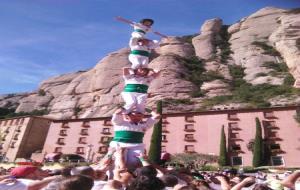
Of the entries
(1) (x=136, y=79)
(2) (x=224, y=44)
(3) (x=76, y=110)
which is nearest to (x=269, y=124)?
(1) (x=136, y=79)

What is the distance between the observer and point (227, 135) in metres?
39.2

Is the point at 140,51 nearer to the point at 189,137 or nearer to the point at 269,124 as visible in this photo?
the point at 189,137

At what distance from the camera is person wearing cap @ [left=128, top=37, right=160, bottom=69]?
1381cm

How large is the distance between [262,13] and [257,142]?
57478mm

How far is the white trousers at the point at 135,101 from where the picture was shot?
12.4 m

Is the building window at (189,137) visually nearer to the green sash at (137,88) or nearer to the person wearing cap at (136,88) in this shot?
the person wearing cap at (136,88)

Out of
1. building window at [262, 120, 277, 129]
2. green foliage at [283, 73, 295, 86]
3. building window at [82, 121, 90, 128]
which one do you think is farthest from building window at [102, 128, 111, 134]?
green foliage at [283, 73, 295, 86]

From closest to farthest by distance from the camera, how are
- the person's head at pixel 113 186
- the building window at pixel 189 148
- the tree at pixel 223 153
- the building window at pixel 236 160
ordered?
the person's head at pixel 113 186
the tree at pixel 223 153
the building window at pixel 236 160
the building window at pixel 189 148

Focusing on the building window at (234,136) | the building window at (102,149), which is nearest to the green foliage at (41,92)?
the building window at (102,149)

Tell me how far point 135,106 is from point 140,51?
2.64 meters

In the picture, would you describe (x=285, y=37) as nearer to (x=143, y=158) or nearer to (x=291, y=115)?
(x=291, y=115)

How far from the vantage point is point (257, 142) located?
35469 millimetres

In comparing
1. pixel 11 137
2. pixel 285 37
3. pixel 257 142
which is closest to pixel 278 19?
pixel 285 37

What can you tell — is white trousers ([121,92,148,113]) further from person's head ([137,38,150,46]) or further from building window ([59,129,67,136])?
building window ([59,129,67,136])
